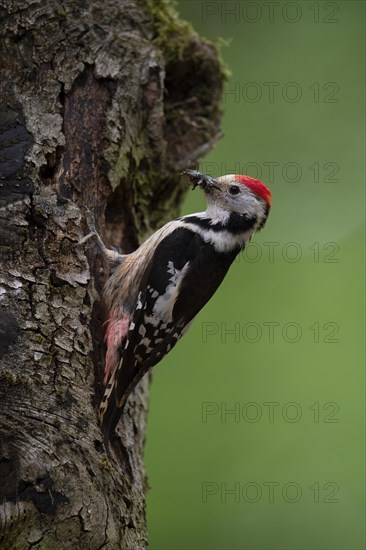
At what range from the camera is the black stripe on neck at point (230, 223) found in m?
3.88

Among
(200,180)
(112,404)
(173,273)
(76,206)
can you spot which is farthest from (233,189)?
(112,404)

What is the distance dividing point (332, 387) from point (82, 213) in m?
2.47

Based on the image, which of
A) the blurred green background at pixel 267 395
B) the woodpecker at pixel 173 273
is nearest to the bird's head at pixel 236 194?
the woodpecker at pixel 173 273

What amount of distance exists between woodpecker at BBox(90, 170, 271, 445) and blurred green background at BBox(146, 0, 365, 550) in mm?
1215

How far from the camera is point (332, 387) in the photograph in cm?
493

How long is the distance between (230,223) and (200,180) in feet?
0.97

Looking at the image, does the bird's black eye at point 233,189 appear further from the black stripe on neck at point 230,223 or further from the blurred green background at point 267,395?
the blurred green background at point 267,395

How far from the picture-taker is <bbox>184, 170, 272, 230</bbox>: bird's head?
393cm

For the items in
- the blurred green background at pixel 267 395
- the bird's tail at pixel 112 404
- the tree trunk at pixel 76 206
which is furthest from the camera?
the blurred green background at pixel 267 395

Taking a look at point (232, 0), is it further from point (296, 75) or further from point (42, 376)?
point (42, 376)

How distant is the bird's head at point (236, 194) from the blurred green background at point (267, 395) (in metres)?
1.24

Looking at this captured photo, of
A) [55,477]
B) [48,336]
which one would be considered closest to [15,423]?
[55,477]

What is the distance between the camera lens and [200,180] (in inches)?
155

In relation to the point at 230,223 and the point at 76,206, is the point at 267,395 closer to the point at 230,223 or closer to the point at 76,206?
the point at 230,223
